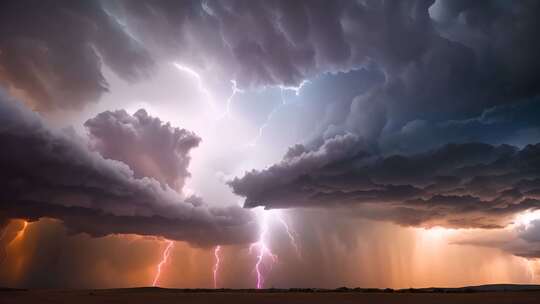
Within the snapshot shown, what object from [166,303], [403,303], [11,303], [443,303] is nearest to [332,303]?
[403,303]

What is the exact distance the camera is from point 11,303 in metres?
37.0

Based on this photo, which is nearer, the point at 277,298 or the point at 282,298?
the point at 282,298

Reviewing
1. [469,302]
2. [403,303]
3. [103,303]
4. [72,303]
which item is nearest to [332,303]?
[403,303]

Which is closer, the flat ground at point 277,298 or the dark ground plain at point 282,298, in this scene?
the flat ground at point 277,298

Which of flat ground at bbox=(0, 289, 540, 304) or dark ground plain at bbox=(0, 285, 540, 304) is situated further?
dark ground plain at bbox=(0, 285, 540, 304)

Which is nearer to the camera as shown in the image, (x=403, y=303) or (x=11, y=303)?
(x=11, y=303)

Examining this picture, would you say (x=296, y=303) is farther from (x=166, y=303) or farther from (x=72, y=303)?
(x=72, y=303)

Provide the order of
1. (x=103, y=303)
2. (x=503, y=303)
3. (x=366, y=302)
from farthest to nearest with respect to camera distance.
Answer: (x=366, y=302), (x=103, y=303), (x=503, y=303)

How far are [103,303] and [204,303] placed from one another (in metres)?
10.5

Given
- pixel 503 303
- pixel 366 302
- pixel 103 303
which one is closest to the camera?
pixel 503 303

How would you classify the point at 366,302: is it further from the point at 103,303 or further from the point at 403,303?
the point at 103,303

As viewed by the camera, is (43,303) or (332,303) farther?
(332,303)

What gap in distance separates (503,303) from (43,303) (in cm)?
4564

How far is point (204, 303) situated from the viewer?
136 ft
